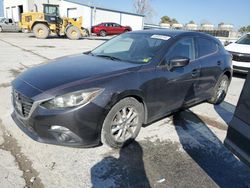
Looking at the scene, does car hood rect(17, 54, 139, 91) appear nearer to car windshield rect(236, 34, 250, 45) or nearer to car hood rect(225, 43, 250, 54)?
car hood rect(225, 43, 250, 54)

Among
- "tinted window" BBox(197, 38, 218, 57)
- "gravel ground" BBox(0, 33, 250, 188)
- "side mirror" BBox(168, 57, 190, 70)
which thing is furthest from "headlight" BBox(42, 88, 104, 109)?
"tinted window" BBox(197, 38, 218, 57)

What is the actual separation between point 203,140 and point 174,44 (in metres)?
1.55

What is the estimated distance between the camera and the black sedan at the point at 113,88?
8.95 ft

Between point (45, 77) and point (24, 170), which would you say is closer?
point (24, 170)

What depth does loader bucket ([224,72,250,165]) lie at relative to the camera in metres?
2.15

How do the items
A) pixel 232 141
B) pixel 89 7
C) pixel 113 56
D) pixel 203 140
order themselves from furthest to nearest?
pixel 89 7 → pixel 113 56 → pixel 203 140 → pixel 232 141

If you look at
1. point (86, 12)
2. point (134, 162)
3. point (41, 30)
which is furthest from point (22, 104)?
point (86, 12)

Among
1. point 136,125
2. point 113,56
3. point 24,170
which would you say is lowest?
point 24,170

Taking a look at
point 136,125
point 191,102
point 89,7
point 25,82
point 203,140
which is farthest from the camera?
point 89,7

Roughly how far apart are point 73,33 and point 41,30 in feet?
9.10

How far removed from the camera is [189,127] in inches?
159

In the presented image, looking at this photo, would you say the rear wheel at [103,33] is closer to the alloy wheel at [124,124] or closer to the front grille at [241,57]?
the front grille at [241,57]

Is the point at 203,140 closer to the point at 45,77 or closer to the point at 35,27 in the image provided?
the point at 45,77

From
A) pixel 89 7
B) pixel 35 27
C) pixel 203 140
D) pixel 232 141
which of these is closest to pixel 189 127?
pixel 203 140
